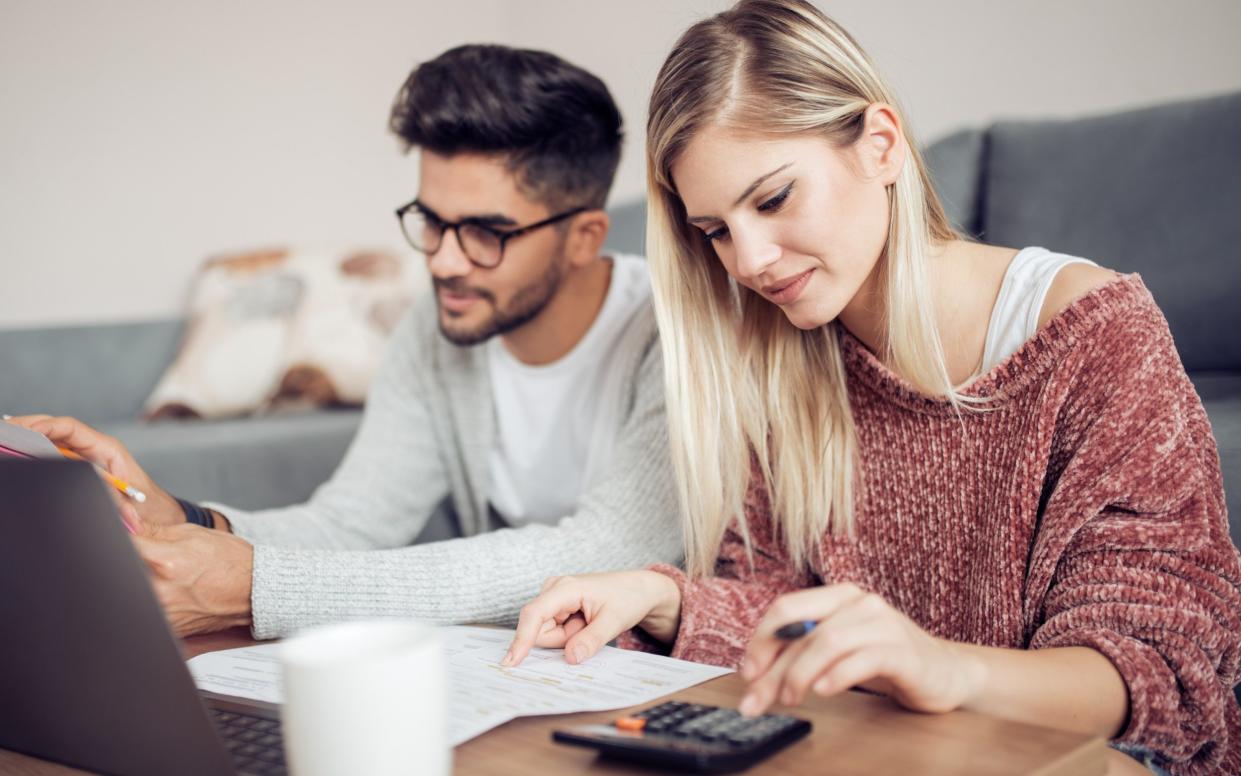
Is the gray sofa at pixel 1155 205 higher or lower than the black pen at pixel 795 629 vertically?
higher

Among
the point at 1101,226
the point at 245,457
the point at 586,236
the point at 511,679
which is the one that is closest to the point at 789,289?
the point at 511,679

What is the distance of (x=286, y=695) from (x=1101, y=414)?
0.67 m

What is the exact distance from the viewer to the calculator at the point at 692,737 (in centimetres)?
52

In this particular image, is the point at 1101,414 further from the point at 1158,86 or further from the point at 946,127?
the point at 946,127

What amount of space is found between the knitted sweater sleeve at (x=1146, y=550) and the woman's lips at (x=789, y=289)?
238 millimetres

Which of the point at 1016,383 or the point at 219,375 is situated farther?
the point at 219,375

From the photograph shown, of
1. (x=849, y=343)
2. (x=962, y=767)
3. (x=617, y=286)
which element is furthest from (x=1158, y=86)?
(x=962, y=767)

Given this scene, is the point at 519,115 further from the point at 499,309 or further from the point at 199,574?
the point at 199,574

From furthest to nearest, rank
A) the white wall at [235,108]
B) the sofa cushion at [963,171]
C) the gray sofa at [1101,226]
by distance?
the white wall at [235,108] < the sofa cushion at [963,171] < the gray sofa at [1101,226]

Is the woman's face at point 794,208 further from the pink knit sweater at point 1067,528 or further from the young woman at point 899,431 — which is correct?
the pink knit sweater at point 1067,528

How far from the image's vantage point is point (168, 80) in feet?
9.39

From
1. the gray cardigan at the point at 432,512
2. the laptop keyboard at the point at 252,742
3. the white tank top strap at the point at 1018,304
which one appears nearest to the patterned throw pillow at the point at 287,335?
the gray cardigan at the point at 432,512

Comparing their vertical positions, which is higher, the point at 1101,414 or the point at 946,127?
the point at 946,127

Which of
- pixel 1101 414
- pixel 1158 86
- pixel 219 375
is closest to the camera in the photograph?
pixel 1101 414
